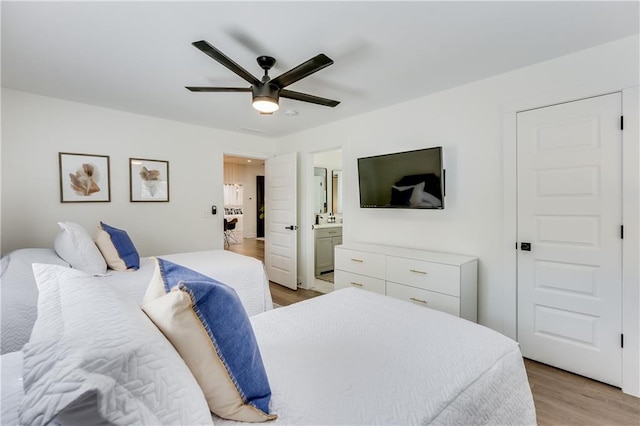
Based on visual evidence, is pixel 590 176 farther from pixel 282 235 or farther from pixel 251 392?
pixel 282 235

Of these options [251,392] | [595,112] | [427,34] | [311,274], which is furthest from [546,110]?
[311,274]

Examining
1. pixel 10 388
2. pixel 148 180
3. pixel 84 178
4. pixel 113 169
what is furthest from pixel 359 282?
pixel 84 178

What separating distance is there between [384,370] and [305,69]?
1799 mm

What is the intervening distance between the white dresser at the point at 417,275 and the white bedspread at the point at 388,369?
1.03 metres

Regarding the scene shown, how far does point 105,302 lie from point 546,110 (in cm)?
312

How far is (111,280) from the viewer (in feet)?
7.60

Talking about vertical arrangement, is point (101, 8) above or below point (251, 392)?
above

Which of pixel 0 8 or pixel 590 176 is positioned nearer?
pixel 0 8

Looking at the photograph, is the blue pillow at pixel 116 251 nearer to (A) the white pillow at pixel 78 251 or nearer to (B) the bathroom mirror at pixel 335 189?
(A) the white pillow at pixel 78 251

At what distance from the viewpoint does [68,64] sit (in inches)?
95.2

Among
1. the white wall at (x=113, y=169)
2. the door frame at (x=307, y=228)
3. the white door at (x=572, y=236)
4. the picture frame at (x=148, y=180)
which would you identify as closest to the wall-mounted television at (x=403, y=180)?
the white door at (x=572, y=236)

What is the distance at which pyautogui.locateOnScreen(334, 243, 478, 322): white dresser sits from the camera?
8.43ft

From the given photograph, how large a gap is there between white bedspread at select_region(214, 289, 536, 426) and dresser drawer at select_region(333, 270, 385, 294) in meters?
1.43

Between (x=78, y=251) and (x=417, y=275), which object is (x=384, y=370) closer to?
(x=417, y=275)
